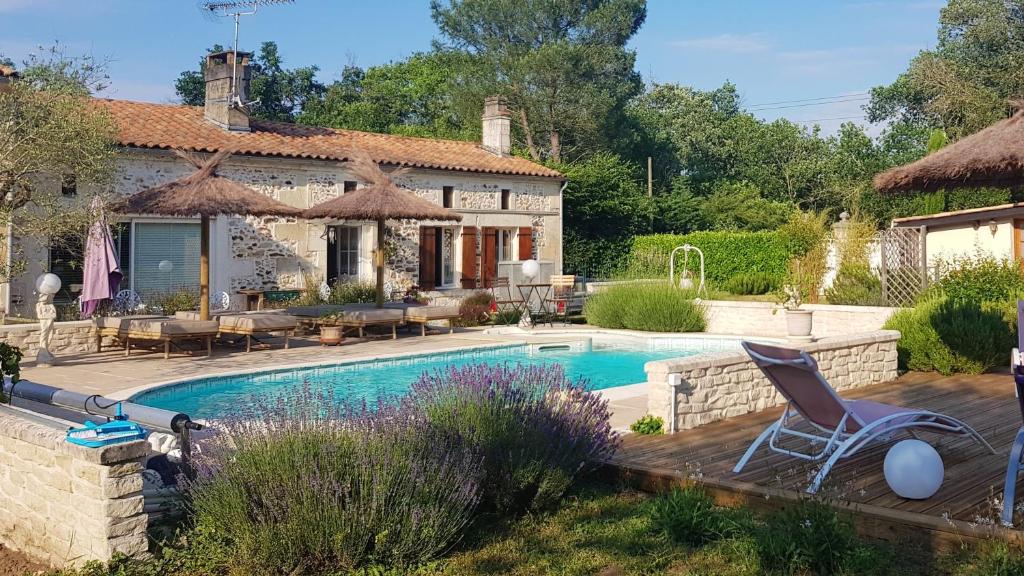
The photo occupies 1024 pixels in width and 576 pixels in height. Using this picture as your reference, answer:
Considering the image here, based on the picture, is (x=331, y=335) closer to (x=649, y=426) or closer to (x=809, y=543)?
(x=649, y=426)

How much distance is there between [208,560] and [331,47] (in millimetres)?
40239

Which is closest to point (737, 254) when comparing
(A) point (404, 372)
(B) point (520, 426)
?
(A) point (404, 372)

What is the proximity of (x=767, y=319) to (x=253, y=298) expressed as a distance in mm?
9679

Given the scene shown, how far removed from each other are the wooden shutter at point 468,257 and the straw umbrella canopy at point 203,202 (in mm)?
8921

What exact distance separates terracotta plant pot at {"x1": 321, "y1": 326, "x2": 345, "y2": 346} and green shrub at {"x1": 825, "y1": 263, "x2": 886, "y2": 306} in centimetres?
860

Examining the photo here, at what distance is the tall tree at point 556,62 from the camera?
3178cm

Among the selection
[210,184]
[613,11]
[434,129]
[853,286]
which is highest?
[613,11]

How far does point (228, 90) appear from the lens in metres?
18.7

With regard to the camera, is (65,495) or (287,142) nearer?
(65,495)

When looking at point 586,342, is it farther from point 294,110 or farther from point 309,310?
point 294,110

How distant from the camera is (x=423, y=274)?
2083 centimetres

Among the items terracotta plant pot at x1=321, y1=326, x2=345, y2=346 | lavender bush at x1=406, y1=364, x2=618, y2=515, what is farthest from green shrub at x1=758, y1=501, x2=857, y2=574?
terracotta plant pot at x1=321, y1=326, x2=345, y2=346

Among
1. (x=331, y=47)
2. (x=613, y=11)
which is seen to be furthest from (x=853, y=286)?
(x=331, y=47)

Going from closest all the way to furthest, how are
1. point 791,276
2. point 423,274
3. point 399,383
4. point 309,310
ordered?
1. point 399,383
2. point 309,310
3. point 791,276
4. point 423,274
